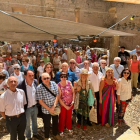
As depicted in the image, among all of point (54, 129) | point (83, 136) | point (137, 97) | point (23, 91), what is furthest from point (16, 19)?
point (137, 97)

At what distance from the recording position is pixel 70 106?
9.03ft

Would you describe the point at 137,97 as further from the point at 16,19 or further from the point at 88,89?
the point at 16,19

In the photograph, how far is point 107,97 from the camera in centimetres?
300

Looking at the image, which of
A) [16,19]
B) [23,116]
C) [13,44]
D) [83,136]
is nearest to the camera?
[23,116]

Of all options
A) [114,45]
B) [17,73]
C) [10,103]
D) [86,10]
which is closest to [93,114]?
[10,103]

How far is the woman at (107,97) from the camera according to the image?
2914 millimetres

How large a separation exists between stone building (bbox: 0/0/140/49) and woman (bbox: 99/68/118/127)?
10337 millimetres

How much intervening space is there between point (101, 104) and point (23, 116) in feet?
5.63

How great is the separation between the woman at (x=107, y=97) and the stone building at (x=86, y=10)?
10337 millimetres

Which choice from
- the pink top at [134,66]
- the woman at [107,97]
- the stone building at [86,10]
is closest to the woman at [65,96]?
the woman at [107,97]

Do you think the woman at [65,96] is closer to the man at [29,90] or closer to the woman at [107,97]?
the man at [29,90]

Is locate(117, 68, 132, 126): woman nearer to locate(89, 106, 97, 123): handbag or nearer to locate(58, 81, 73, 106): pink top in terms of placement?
→ locate(89, 106, 97, 123): handbag

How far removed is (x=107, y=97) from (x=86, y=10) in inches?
479

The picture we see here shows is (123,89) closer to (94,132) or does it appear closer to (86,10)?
(94,132)
